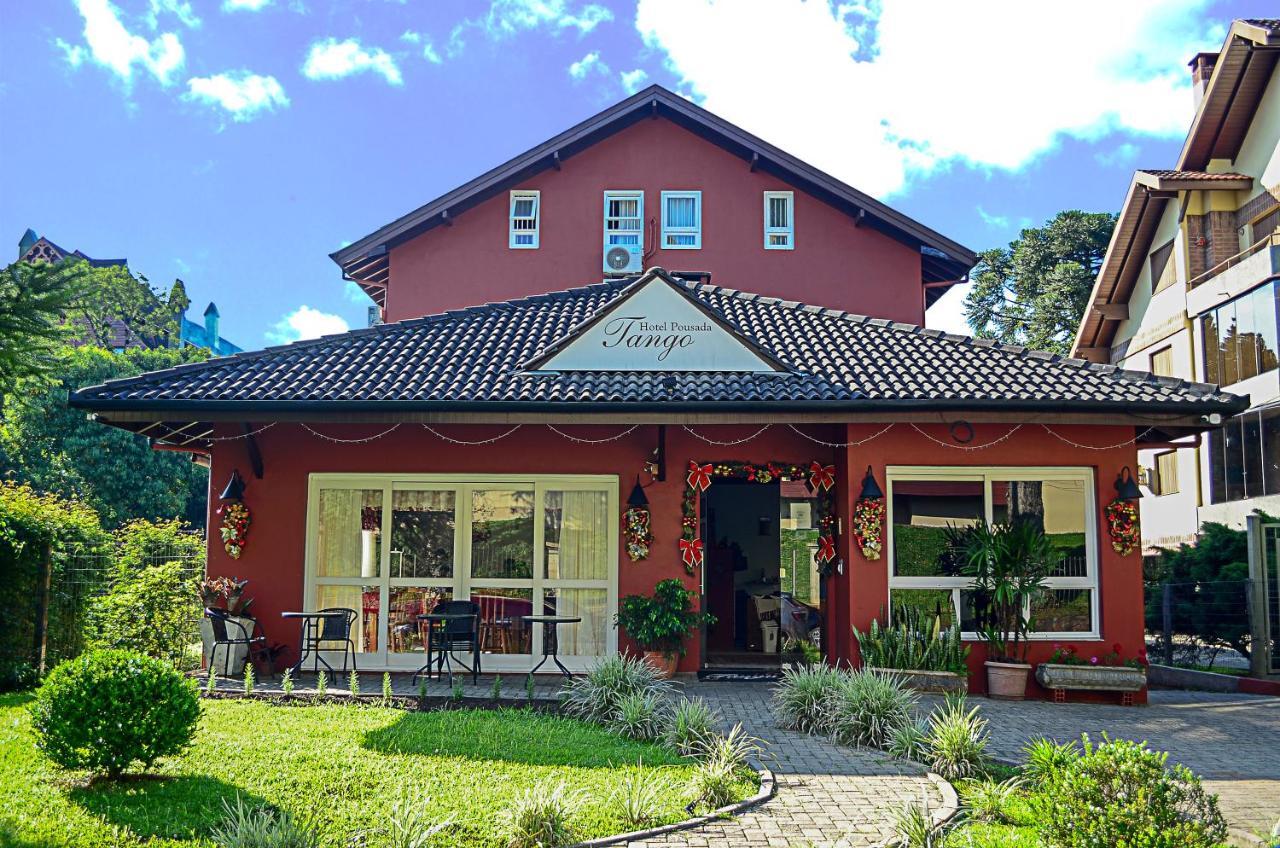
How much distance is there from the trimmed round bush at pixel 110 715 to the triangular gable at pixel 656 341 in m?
6.51

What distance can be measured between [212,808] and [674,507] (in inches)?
294

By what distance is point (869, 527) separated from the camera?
39.7ft

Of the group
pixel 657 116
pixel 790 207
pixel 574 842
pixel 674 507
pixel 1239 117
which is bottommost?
pixel 574 842

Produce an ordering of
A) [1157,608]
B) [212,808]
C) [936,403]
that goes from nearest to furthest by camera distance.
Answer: [212,808] → [936,403] → [1157,608]

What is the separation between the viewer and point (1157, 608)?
16.7 meters

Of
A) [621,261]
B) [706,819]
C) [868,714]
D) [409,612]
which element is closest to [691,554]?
[409,612]

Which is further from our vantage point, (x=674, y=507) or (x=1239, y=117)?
(x=1239, y=117)

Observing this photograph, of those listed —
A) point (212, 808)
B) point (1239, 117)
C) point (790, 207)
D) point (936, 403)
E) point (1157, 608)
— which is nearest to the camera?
point (212, 808)

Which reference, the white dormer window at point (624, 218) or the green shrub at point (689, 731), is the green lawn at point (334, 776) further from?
the white dormer window at point (624, 218)

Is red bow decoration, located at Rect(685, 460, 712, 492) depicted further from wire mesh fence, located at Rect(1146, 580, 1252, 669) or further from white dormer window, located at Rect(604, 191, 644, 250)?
wire mesh fence, located at Rect(1146, 580, 1252, 669)

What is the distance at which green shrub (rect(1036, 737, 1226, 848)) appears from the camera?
4.87 meters

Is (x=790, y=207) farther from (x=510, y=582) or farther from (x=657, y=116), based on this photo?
(x=510, y=582)

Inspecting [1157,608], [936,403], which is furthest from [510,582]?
[1157,608]

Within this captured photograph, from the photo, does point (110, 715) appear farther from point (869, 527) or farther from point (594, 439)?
point (869, 527)
